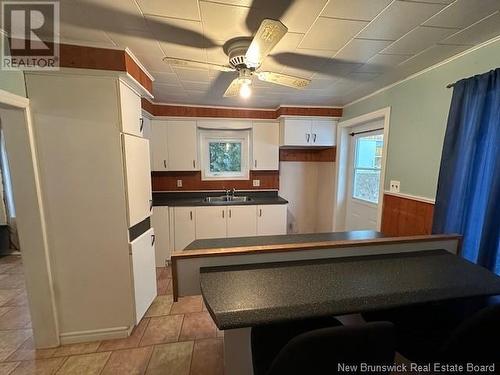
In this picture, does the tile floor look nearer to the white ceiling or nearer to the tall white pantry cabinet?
the tall white pantry cabinet

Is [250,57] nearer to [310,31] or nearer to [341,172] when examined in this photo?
[310,31]

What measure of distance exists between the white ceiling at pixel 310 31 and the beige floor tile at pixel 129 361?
2.35m

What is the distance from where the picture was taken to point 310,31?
1397 millimetres

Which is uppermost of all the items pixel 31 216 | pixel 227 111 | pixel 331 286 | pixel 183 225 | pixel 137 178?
pixel 227 111

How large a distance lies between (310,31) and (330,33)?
138 mm

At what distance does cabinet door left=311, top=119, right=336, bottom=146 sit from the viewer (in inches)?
132

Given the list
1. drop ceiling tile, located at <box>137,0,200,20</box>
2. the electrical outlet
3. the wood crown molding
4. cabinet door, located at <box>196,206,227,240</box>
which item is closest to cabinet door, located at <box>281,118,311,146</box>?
the wood crown molding

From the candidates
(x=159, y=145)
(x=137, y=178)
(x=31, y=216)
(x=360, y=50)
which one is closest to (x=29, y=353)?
(x=31, y=216)

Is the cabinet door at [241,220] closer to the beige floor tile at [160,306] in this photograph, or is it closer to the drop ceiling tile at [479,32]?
the beige floor tile at [160,306]

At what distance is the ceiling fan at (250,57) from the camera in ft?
3.55

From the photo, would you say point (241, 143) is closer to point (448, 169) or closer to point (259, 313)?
point (448, 169)

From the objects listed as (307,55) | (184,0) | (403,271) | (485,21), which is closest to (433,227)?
(403,271)

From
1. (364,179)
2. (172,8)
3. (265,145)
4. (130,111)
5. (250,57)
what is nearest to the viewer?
(172,8)

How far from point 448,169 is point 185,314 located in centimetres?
268
